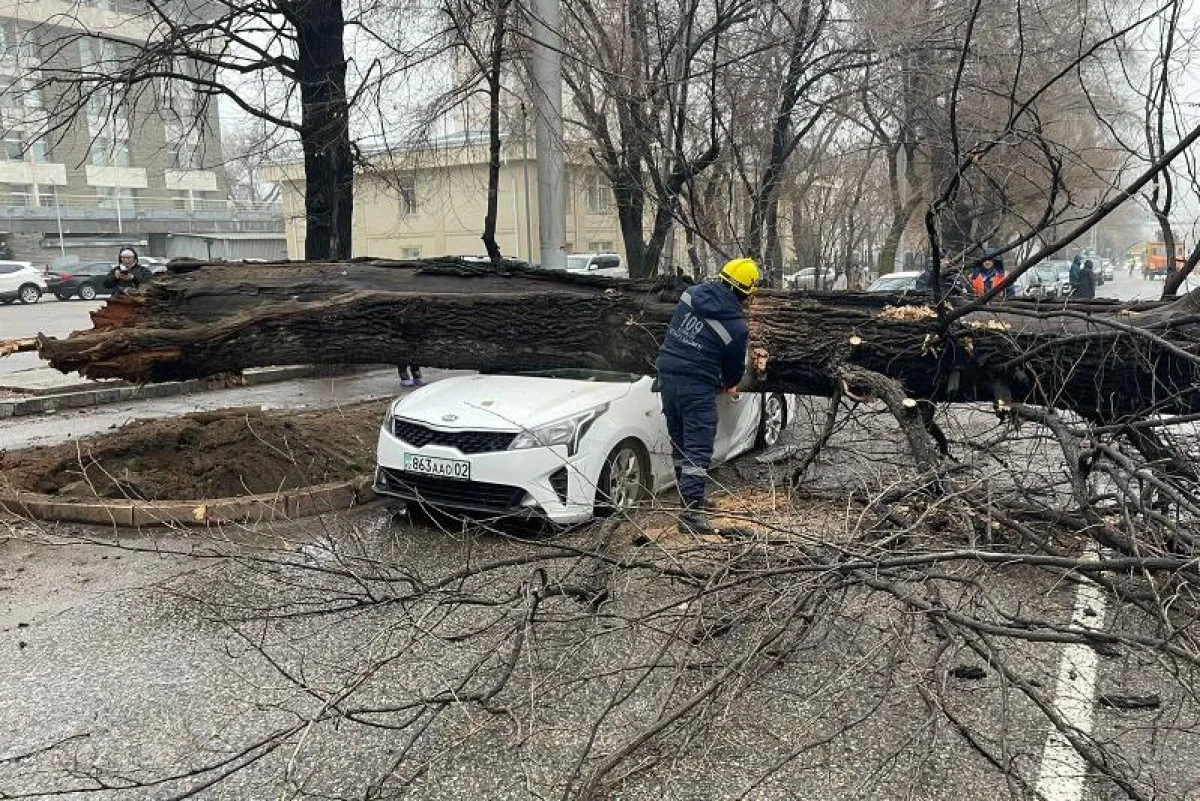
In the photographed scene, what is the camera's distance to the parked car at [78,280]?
101 ft

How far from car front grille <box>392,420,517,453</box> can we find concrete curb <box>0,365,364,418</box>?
4.43m

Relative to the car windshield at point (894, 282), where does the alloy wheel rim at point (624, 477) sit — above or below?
below

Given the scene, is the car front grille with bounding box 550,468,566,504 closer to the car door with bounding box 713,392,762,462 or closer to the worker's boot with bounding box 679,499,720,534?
the worker's boot with bounding box 679,499,720,534

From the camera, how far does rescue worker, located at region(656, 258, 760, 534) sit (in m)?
5.13

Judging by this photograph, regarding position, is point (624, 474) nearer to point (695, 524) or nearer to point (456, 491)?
point (456, 491)

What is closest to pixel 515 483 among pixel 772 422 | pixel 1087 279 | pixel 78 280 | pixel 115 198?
pixel 772 422

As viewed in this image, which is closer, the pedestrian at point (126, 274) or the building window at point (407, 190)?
the pedestrian at point (126, 274)

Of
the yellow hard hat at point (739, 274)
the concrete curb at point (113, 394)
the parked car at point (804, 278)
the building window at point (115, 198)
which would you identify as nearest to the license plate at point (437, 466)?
the yellow hard hat at point (739, 274)

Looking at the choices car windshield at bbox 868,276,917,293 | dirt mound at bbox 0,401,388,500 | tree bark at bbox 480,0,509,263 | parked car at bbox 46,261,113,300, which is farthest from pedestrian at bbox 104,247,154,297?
parked car at bbox 46,261,113,300

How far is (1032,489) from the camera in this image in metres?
4.06

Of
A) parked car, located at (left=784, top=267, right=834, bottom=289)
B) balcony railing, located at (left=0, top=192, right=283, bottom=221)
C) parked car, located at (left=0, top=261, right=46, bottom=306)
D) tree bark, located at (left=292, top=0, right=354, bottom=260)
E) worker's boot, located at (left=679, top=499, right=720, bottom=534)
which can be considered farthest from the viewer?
balcony railing, located at (left=0, top=192, right=283, bottom=221)

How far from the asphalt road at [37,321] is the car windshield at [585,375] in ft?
34.0

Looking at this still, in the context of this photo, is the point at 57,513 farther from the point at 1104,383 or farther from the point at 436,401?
the point at 1104,383

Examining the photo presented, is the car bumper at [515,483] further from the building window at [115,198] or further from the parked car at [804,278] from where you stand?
the building window at [115,198]
